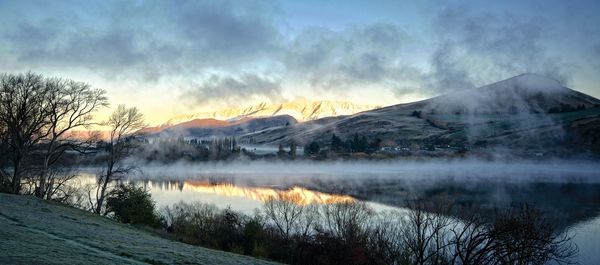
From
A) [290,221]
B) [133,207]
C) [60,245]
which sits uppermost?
[60,245]

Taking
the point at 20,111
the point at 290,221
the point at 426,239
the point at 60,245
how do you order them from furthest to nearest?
the point at 290,221 < the point at 426,239 < the point at 20,111 < the point at 60,245

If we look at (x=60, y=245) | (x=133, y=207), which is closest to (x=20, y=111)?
(x=133, y=207)

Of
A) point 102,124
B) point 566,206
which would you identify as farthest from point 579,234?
point 102,124

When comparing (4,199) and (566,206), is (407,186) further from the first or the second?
(4,199)

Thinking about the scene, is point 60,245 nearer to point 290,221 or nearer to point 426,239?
point 426,239

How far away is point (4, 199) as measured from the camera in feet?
140

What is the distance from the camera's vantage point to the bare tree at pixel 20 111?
2240 inches

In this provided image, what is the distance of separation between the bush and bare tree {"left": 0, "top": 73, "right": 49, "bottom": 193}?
1574 cm

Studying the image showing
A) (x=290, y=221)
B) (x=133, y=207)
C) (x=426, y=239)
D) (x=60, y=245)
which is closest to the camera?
(x=60, y=245)

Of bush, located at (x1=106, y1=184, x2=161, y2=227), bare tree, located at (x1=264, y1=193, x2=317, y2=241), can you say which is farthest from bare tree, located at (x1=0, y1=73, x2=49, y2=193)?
bare tree, located at (x1=264, y1=193, x2=317, y2=241)

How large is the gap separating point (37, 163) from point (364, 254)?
54.8 metres

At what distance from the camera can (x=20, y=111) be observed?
56.9 m

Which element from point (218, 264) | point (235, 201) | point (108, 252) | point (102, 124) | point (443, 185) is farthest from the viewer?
point (443, 185)

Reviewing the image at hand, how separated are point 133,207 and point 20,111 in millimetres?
22476
